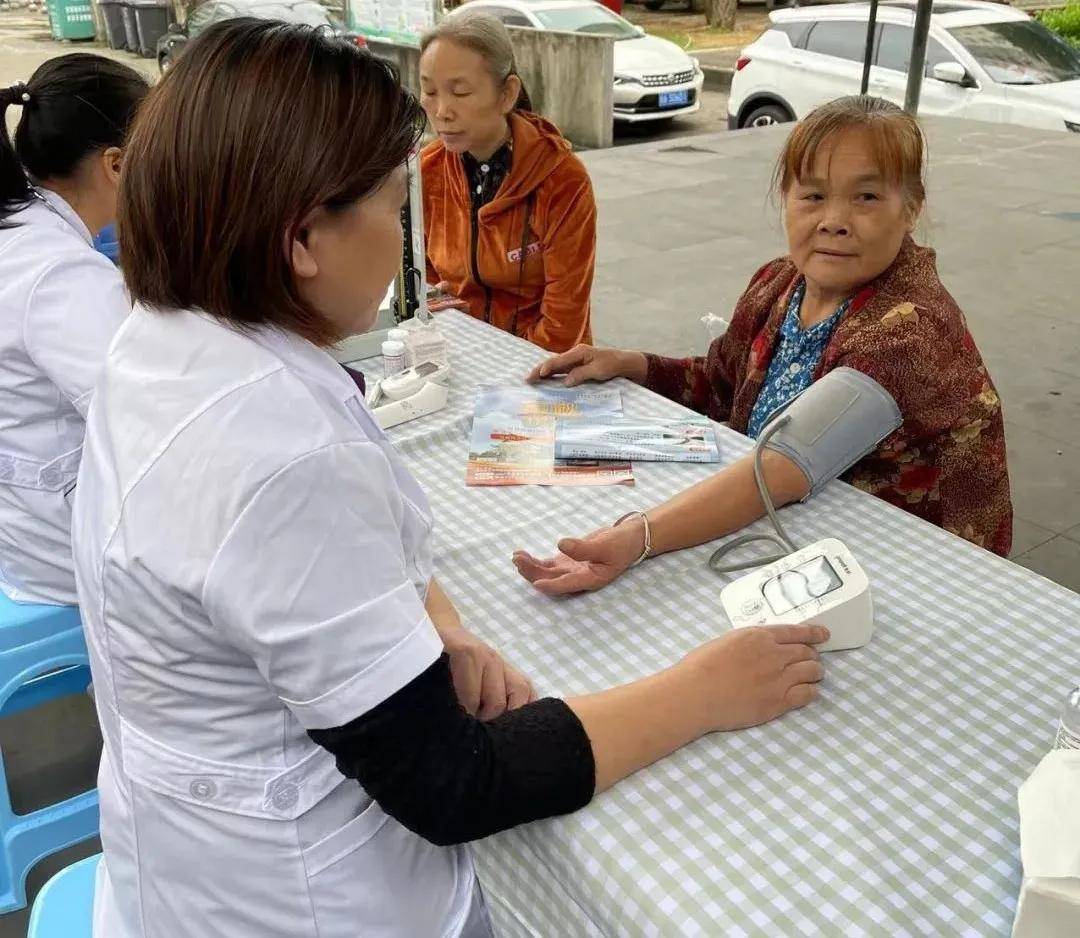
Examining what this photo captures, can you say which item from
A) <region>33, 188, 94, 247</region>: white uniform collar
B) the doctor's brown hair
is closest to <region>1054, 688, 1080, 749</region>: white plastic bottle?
the doctor's brown hair

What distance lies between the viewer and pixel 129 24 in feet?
48.4

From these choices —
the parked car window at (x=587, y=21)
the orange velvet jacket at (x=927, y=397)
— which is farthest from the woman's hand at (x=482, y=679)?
the parked car window at (x=587, y=21)

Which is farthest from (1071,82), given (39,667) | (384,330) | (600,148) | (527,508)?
(39,667)

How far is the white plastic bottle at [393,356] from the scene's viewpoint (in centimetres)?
184

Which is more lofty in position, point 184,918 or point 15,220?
point 15,220

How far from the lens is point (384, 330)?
2.12 metres

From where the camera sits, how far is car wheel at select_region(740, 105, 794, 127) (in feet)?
26.1

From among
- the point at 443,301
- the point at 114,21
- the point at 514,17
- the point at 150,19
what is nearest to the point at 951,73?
the point at 514,17

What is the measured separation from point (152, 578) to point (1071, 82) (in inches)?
313

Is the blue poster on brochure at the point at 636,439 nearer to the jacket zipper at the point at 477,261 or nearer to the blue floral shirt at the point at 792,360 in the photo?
the blue floral shirt at the point at 792,360

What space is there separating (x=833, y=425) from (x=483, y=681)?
26.4 inches

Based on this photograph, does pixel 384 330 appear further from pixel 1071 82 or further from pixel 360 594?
pixel 1071 82

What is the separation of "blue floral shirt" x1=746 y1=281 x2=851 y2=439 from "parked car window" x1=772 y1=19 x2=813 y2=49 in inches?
262

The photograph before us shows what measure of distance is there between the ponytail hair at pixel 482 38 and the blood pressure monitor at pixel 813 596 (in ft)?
5.75
